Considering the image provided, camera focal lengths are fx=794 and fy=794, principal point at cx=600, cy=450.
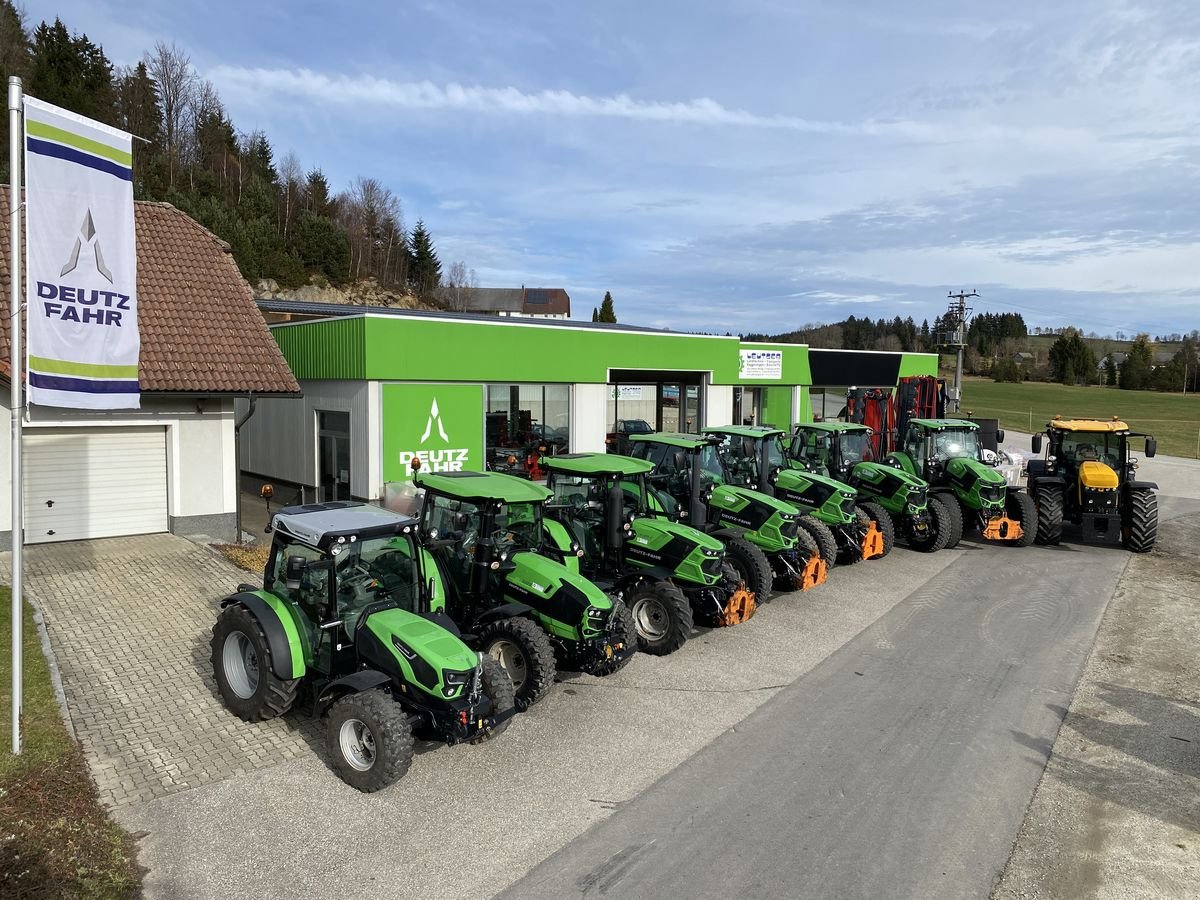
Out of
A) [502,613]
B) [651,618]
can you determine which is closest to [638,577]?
[651,618]

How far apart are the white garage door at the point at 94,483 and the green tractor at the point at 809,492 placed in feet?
31.0

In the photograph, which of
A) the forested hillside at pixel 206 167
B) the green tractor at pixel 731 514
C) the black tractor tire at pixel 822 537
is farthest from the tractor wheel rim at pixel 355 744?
the forested hillside at pixel 206 167

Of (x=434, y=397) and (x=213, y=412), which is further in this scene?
(x=434, y=397)

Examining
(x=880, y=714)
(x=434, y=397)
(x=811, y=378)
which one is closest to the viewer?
(x=880, y=714)

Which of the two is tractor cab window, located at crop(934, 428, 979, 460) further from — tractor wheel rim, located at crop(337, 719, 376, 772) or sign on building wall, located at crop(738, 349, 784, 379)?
tractor wheel rim, located at crop(337, 719, 376, 772)

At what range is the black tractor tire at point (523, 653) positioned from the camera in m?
6.88

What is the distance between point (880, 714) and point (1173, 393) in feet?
313

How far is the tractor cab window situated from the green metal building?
775 centimetres

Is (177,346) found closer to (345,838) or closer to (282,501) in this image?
(282,501)

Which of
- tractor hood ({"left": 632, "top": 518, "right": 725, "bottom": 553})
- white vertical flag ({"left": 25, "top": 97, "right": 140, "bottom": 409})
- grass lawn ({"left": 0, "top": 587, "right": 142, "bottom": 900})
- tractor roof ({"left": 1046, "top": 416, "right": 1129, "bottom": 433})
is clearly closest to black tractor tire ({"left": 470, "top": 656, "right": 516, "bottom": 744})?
grass lawn ({"left": 0, "top": 587, "right": 142, "bottom": 900})

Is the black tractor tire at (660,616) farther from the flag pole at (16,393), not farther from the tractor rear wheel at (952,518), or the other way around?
the tractor rear wheel at (952,518)

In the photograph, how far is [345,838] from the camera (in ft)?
17.3

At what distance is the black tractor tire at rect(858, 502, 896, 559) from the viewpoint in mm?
13938

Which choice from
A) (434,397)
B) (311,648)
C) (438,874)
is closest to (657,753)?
(438,874)
